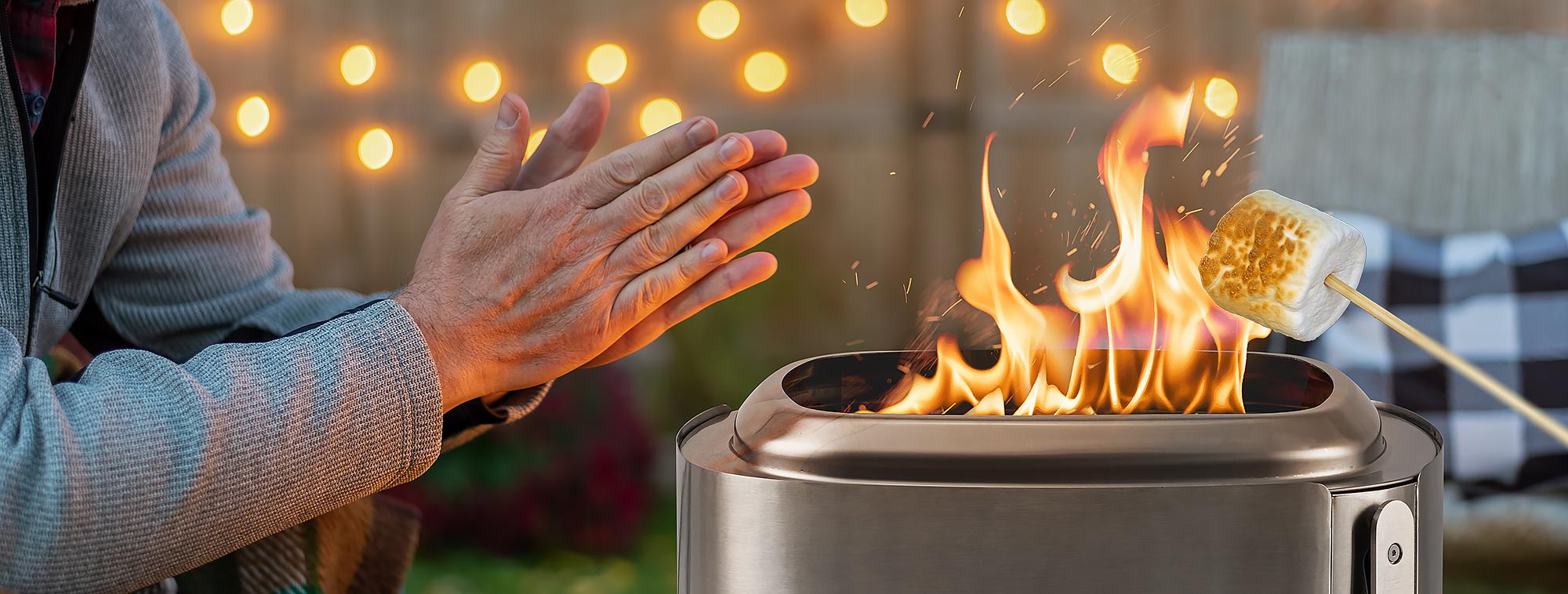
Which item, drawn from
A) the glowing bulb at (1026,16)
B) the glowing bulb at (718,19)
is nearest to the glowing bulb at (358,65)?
the glowing bulb at (718,19)

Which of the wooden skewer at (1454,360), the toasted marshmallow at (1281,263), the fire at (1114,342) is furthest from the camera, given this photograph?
the fire at (1114,342)

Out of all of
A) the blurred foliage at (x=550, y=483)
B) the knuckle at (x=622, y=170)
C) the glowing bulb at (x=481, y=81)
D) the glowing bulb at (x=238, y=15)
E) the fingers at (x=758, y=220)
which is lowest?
the blurred foliage at (x=550, y=483)

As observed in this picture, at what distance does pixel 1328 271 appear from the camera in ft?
2.78

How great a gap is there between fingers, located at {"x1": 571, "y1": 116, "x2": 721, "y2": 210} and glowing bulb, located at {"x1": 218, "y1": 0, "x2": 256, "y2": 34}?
81.4 inches

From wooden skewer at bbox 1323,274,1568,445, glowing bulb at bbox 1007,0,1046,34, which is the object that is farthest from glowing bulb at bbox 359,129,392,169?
wooden skewer at bbox 1323,274,1568,445

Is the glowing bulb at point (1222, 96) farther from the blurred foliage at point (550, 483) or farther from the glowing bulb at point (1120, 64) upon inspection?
the blurred foliage at point (550, 483)

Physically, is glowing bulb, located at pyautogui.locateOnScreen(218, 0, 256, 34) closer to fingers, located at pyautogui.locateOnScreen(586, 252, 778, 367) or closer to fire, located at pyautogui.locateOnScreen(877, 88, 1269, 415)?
fingers, located at pyautogui.locateOnScreen(586, 252, 778, 367)

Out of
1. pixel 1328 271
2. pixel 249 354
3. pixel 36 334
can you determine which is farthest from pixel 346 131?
pixel 1328 271

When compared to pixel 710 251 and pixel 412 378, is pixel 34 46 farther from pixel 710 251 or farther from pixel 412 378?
pixel 710 251

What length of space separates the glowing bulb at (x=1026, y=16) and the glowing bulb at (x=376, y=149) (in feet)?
4.78

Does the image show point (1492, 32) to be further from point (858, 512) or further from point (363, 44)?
point (363, 44)

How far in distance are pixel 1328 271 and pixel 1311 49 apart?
1.76m

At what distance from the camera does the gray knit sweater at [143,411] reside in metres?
0.77

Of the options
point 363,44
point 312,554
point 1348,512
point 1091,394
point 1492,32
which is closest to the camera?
point 1348,512
